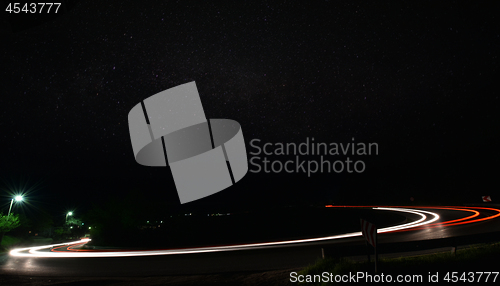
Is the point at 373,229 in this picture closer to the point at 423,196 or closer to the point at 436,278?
the point at 436,278

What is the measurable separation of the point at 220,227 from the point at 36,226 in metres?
45.9

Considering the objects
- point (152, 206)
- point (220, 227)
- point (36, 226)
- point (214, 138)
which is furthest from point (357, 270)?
point (36, 226)

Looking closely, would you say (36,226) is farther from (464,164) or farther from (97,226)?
(464,164)

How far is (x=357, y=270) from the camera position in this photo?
7.72 m

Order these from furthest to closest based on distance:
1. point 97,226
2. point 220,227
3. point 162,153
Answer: point 220,227 < point 97,226 < point 162,153

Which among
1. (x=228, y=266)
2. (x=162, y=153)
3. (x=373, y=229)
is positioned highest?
(x=162, y=153)

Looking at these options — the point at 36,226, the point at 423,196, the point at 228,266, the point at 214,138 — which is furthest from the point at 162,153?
the point at 423,196

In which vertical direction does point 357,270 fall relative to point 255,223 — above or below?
above

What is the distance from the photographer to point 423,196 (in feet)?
→ 293

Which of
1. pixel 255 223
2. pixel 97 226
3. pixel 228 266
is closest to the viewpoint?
pixel 228 266

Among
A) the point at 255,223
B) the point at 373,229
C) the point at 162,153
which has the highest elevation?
the point at 162,153

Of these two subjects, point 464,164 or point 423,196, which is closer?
point 423,196

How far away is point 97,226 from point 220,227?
2167 centimetres

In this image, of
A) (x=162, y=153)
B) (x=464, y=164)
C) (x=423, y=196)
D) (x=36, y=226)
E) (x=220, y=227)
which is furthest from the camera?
(x=464, y=164)
